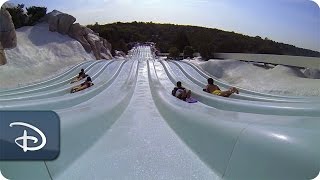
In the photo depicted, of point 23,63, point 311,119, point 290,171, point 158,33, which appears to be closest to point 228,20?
point 158,33

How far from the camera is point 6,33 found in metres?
1.85

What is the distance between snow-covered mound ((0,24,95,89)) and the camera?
1.95 meters

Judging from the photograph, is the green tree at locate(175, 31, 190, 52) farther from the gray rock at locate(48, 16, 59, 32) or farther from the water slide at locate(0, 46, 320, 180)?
the gray rock at locate(48, 16, 59, 32)

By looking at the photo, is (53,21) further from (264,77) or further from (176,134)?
(264,77)

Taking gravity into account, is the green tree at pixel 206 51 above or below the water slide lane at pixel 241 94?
above

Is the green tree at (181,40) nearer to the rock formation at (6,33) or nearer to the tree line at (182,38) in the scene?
the tree line at (182,38)

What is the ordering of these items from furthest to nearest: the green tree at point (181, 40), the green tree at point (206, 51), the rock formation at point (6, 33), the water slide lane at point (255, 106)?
the green tree at point (206, 51) → the green tree at point (181, 40) → the water slide lane at point (255, 106) → the rock formation at point (6, 33)

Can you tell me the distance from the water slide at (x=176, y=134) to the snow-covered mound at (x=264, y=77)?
0.05m

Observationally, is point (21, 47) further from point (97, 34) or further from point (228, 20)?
point (228, 20)

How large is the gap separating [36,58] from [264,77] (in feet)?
4.66

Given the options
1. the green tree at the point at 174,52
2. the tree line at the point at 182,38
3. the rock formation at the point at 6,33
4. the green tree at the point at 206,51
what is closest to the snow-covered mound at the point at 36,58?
the rock formation at the point at 6,33

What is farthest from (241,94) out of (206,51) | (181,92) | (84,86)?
(84,86)

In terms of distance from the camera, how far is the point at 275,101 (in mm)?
2117

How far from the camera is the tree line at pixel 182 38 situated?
1942 millimetres
